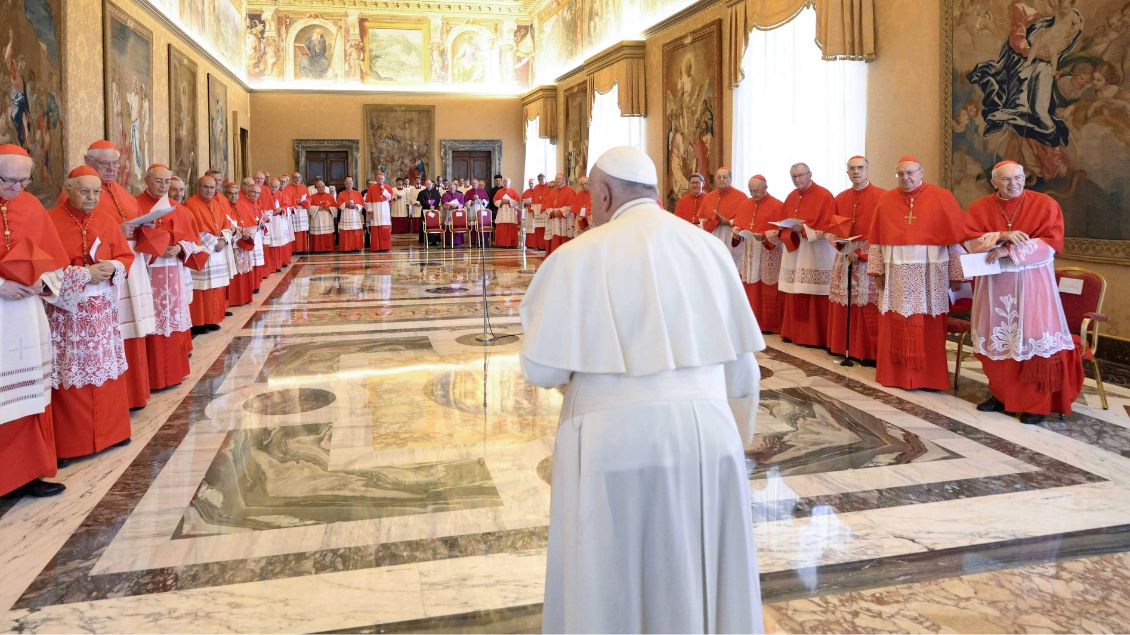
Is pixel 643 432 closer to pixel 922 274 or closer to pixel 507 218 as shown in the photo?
→ pixel 922 274

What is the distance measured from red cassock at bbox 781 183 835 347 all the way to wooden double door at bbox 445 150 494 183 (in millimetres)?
18073

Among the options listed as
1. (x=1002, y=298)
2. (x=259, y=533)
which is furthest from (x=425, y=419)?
(x=1002, y=298)

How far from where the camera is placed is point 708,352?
2.24 meters

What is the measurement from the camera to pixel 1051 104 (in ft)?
23.4

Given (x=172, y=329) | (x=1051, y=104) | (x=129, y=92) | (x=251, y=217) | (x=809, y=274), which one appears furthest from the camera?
(x=251, y=217)

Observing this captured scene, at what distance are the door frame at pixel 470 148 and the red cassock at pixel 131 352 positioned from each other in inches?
773

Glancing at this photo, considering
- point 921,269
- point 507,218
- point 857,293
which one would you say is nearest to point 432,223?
point 507,218

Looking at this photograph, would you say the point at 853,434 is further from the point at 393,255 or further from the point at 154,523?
the point at 393,255

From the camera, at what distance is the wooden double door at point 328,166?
24.5 m

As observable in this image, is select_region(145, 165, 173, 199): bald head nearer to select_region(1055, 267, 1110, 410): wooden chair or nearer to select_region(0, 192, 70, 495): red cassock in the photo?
select_region(0, 192, 70, 495): red cassock

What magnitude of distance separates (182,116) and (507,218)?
30.1 feet

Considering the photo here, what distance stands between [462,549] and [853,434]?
9.55 feet

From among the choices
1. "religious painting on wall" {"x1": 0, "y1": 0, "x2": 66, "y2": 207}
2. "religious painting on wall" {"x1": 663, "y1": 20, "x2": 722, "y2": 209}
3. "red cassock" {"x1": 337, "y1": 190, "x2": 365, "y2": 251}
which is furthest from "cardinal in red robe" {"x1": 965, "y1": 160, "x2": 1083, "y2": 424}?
"red cassock" {"x1": 337, "y1": 190, "x2": 365, "y2": 251}

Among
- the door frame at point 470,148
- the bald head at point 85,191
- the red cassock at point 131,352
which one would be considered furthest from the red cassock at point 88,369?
the door frame at point 470,148
